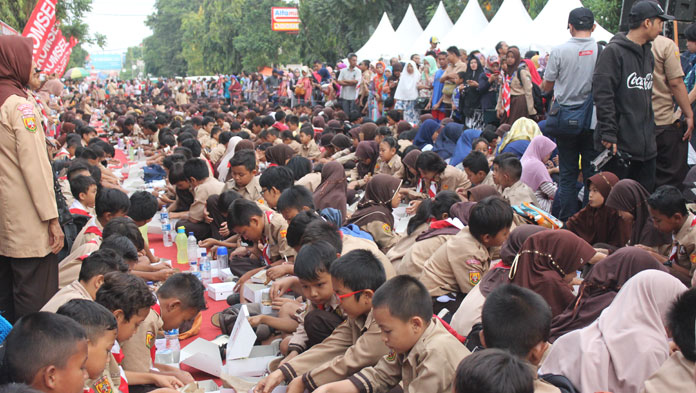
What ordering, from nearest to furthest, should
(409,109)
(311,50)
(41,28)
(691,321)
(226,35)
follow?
1. (691,321)
2. (41,28)
3. (409,109)
4. (311,50)
5. (226,35)

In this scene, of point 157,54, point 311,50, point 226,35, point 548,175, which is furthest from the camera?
point 157,54

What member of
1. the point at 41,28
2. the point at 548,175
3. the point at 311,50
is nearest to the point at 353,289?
the point at 548,175

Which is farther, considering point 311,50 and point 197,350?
point 311,50

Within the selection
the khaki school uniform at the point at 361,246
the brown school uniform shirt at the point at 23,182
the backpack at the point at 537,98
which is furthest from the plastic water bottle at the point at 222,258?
the backpack at the point at 537,98

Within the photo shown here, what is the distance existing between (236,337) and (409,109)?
29.7 ft

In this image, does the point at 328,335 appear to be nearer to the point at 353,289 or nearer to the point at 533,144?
the point at 353,289

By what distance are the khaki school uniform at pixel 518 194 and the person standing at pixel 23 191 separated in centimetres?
341

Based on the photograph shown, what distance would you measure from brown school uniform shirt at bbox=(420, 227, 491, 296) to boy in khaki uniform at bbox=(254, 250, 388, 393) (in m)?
0.80

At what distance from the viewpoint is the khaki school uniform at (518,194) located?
209 inches

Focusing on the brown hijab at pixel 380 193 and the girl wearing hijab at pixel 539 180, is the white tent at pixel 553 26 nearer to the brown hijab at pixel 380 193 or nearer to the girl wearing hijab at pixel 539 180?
the girl wearing hijab at pixel 539 180

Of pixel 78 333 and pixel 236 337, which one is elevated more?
pixel 78 333

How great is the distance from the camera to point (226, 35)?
3819 cm

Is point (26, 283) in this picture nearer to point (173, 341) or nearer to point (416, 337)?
point (173, 341)

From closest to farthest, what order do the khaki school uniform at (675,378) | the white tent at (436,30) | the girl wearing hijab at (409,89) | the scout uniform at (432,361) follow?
the khaki school uniform at (675,378), the scout uniform at (432,361), the girl wearing hijab at (409,89), the white tent at (436,30)
